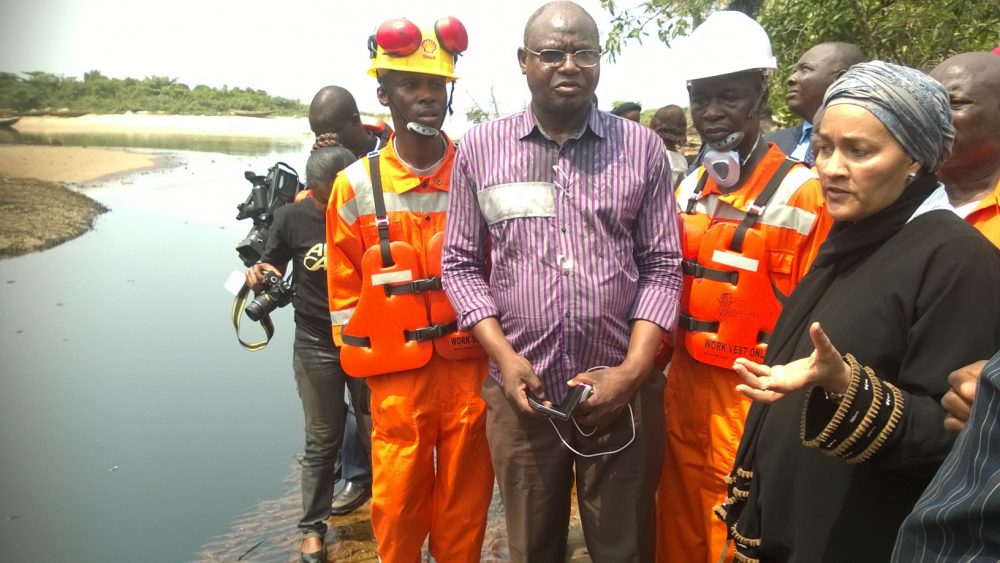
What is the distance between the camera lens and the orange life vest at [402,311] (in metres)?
2.84

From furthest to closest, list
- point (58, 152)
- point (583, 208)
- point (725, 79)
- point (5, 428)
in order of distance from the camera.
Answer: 1. point (58, 152)
2. point (5, 428)
3. point (725, 79)
4. point (583, 208)

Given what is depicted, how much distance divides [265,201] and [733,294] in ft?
9.07

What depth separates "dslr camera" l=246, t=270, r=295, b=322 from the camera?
3756 mm

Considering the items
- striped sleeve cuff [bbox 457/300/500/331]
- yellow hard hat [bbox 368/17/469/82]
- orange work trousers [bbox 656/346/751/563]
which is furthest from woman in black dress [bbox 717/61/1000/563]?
yellow hard hat [bbox 368/17/469/82]

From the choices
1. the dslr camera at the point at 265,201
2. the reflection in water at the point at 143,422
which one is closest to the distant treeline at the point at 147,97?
the reflection in water at the point at 143,422

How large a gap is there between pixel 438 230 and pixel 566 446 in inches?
38.4

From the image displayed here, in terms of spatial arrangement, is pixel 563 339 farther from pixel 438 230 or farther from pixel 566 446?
pixel 438 230

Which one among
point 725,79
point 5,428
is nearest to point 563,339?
point 725,79

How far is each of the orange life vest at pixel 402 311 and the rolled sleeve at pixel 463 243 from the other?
0.81 ft

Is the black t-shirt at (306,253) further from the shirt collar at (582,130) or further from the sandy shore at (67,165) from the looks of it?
the sandy shore at (67,165)

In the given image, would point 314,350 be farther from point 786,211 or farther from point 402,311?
Result: point 786,211

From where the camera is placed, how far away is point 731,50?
2.61 meters

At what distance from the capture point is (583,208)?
242 cm

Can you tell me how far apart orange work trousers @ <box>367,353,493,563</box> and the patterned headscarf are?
1.72m
